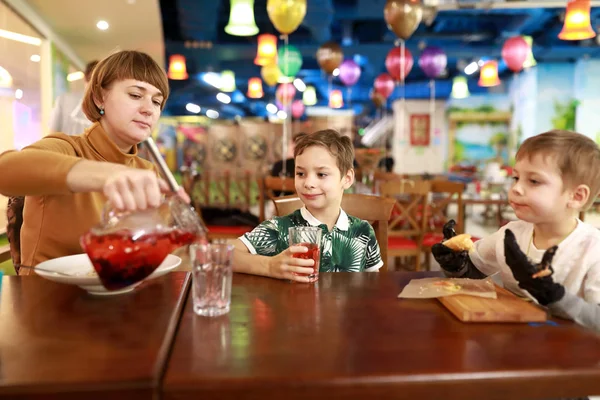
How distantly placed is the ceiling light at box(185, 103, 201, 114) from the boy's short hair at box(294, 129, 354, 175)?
56.8 feet

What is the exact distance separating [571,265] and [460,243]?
0.26 m

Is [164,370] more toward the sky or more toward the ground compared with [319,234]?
more toward the ground

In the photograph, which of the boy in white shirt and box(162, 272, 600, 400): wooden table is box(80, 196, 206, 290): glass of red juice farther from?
the boy in white shirt

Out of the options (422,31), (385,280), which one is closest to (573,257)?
(385,280)

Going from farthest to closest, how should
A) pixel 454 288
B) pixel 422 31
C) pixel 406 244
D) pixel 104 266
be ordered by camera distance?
pixel 422 31
pixel 406 244
pixel 454 288
pixel 104 266

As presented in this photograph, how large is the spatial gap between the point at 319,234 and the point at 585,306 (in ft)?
2.01

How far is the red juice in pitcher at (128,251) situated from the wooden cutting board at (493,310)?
563mm

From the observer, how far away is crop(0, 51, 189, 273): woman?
43.2 inches

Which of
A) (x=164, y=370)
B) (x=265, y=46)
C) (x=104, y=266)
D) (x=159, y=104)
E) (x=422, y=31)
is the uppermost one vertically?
(x=422, y=31)

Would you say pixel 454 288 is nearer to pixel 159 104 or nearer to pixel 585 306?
pixel 585 306

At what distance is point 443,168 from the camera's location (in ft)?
46.1

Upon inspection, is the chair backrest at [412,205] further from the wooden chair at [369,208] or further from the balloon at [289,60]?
the balloon at [289,60]

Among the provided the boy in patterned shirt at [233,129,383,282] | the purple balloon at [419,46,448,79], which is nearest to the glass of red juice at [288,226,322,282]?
the boy in patterned shirt at [233,129,383,282]

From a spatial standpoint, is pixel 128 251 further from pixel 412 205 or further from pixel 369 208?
pixel 412 205
